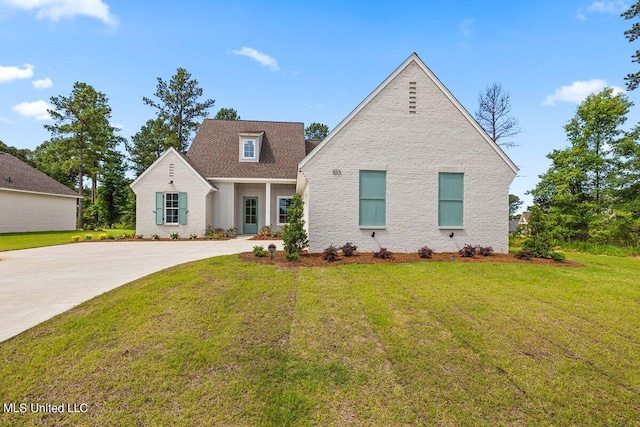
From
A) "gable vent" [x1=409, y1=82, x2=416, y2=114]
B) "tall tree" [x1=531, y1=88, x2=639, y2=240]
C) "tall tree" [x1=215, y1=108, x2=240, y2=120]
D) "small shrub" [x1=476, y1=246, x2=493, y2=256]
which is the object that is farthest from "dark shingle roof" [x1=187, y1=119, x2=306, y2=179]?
"tall tree" [x1=215, y1=108, x2=240, y2=120]

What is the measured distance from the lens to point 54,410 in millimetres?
2555

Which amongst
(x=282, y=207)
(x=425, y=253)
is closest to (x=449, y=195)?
(x=425, y=253)

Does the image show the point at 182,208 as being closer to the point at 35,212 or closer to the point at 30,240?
the point at 30,240

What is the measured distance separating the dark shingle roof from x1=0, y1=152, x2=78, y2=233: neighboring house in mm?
14013

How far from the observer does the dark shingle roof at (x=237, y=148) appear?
59.0ft

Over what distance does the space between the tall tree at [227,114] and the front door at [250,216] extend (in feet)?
87.7

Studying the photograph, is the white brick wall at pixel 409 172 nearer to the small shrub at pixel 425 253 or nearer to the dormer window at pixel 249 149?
the small shrub at pixel 425 253

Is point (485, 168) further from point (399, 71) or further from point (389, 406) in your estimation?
point (389, 406)

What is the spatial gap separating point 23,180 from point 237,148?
17.7m


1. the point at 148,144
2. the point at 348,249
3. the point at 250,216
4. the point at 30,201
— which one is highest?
the point at 148,144

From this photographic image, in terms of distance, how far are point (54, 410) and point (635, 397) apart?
5533 mm

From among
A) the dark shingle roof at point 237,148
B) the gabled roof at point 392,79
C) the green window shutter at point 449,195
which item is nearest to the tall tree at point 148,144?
the dark shingle roof at point 237,148

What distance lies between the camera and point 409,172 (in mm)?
10273

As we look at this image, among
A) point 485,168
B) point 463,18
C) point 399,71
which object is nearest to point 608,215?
point 485,168
